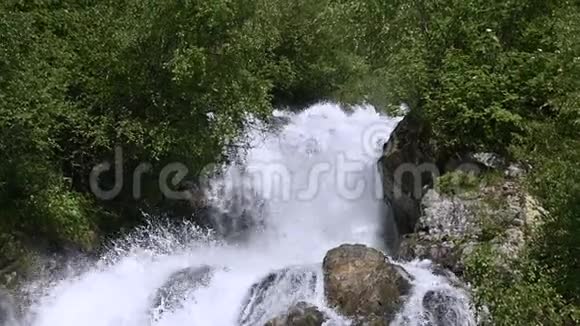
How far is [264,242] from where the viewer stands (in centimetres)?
1448

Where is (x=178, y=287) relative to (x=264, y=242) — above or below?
A: above

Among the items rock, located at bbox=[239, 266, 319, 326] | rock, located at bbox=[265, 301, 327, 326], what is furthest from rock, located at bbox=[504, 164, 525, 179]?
rock, located at bbox=[265, 301, 327, 326]

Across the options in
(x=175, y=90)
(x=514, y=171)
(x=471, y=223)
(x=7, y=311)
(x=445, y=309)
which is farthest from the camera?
(x=175, y=90)

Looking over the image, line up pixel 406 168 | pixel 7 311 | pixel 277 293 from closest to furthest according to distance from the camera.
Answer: pixel 277 293 < pixel 7 311 < pixel 406 168

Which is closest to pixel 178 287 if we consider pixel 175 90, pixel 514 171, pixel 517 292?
pixel 175 90

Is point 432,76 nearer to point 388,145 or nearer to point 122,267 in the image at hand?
point 388,145

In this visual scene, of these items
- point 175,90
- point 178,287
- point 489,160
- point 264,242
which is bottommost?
point 264,242

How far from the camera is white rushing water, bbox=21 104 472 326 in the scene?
972 cm

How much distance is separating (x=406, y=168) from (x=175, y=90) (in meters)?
3.95

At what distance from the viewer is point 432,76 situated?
1198 cm

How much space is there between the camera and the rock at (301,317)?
28.3 ft

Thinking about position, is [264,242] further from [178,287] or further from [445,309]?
[445,309]

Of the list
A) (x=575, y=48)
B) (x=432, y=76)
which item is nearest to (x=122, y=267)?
(x=432, y=76)

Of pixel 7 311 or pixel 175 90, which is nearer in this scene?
pixel 7 311
